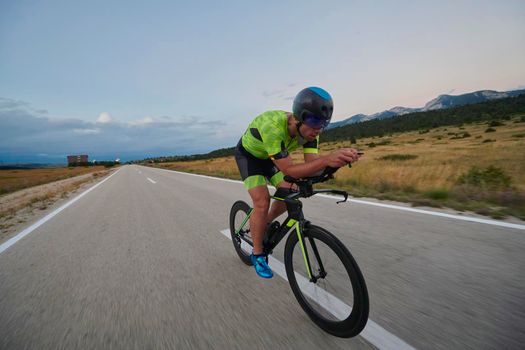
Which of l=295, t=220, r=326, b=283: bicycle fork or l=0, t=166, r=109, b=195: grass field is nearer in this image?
l=295, t=220, r=326, b=283: bicycle fork

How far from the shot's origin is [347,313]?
6.55 ft

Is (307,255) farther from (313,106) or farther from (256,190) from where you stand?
(313,106)

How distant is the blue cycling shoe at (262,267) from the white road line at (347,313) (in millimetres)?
370

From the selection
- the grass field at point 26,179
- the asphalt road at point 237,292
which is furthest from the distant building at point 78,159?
the asphalt road at point 237,292

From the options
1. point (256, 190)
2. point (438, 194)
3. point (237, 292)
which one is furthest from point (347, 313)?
point (438, 194)

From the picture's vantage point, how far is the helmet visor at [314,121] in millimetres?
2131

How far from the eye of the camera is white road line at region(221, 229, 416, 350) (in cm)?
174

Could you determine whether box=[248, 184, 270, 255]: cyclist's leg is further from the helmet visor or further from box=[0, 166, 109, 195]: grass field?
box=[0, 166, 109, 195]: grass field

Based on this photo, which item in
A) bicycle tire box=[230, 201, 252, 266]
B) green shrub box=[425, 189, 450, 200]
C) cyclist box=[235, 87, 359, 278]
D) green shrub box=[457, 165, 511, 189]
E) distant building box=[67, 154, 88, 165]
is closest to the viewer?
cyclist box=[235, 87, 359, 278]

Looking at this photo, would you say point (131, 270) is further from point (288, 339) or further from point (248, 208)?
point (288, 339)

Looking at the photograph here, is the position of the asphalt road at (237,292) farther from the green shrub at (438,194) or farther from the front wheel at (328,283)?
the green shrub at (438,194)

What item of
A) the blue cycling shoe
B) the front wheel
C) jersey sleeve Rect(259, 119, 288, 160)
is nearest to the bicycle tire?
the blue cycling shoe

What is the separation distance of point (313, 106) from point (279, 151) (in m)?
0.45

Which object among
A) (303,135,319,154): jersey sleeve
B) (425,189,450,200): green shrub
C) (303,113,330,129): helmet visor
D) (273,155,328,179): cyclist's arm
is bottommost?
(425,189,450,200): green shrub
